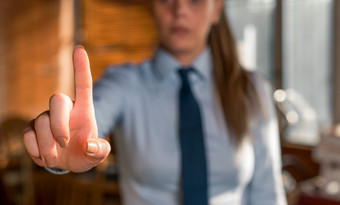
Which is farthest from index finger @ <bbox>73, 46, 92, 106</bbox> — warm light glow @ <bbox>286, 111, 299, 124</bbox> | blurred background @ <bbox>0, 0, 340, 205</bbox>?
warm light glow @ <bbox>286, 111, 299, 124</bbox>

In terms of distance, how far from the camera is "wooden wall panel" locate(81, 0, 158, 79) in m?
5.03

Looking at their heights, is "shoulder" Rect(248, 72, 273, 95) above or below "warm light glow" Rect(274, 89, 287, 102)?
above

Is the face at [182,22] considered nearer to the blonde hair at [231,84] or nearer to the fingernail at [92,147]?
the blonde hair at [231,84]

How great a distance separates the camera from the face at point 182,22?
3.76ft

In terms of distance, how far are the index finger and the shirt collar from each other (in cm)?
65

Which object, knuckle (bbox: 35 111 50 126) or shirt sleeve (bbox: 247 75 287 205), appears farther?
shirt sleeve (bbox: 247 75 287 205)

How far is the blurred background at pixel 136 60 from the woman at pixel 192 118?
0.70 meters

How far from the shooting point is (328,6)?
3.42 m

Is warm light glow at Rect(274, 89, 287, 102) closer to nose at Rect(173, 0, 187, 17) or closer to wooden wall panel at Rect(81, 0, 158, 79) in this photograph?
wooden wall panel at Rect(81, 0, 158, 79)

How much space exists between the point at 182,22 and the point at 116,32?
A: 4.16 metres

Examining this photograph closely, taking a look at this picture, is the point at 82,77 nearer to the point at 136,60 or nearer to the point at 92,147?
the point at 92,147

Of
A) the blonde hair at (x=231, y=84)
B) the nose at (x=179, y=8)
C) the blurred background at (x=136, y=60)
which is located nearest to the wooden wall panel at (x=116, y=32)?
the blurred background at (x=136, y=60)

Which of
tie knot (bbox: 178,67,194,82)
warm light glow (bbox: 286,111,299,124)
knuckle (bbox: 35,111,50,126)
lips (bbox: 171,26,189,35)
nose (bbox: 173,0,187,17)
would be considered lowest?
warm light glow (bbox: 286,111,299,124)

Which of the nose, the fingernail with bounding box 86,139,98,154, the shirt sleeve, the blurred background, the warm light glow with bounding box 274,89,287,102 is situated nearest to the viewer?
the fingernail with bounding box 86,139,98,154
